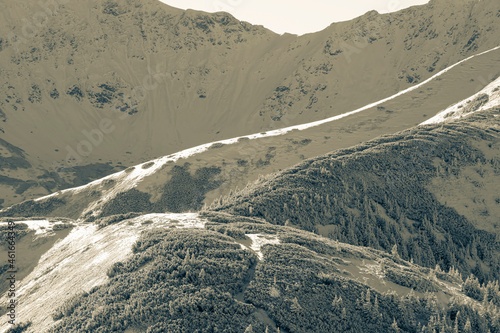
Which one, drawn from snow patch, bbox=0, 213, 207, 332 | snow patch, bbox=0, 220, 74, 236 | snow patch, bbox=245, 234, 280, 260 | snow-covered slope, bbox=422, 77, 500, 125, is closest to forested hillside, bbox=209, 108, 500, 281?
snow patch, bbox=245, 234, 280, 260

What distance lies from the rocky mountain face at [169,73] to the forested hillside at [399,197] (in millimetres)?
85662

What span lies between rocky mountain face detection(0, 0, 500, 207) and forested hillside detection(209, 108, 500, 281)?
3373 inches

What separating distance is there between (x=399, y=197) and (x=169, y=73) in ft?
490

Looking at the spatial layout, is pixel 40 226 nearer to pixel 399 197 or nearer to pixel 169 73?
pixel 399 197

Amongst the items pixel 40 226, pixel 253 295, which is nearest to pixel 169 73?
pixel 40 226

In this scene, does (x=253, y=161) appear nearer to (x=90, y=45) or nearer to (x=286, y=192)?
(x=286, y=192)

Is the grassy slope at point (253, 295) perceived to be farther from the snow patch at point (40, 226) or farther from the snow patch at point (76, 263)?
the snow patch at point (40, 226)

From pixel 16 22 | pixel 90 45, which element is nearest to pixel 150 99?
pixel 90 45

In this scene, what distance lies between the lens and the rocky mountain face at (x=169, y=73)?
13388 cm

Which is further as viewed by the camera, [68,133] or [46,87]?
[46,87]

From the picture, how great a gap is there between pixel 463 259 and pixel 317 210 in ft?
45.4

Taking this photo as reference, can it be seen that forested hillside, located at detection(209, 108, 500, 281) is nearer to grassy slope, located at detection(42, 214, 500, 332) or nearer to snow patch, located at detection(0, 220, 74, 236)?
grassy slope, located at detection(42, 214, 500, 332)

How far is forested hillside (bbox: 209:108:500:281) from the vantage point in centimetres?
3853

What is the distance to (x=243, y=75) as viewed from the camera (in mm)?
173375
